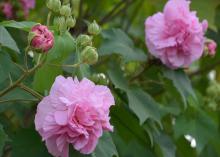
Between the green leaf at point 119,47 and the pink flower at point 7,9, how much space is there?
12.5 inches

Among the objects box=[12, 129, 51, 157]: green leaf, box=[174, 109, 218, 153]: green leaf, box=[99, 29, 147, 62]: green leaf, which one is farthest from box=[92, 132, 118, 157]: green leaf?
box=[174, 109, 218, 153]: green leaf

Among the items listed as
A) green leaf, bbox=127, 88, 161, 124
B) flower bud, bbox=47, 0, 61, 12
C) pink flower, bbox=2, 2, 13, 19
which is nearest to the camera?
flower bud, bbox=47, 0, 61, 12

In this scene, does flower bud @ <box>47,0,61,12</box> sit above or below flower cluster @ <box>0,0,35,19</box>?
above

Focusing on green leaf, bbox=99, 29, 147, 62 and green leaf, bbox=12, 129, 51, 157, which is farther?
green leaf, bbox=99, 29, 147, 62

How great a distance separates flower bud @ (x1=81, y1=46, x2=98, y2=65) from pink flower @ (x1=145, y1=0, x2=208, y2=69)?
509 mm

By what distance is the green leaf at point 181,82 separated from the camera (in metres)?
1.66

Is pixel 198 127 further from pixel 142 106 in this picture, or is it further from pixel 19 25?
pixel 19 25

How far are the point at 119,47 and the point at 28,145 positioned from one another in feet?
1.37

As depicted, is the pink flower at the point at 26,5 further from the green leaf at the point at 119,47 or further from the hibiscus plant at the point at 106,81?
the green leaf at the point at 119,47

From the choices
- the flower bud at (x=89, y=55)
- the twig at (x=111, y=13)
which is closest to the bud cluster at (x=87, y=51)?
the flower bud at (x=89, y=55)

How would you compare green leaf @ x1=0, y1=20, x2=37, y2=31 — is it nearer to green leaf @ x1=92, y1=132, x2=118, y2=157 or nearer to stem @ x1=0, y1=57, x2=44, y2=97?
stem @ x1=0, y1=57, x2=44, y2=97

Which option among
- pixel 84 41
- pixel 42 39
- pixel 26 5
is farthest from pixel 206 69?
pixel 42 39

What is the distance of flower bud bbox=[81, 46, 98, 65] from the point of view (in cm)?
120

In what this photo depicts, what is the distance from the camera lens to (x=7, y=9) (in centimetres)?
184
